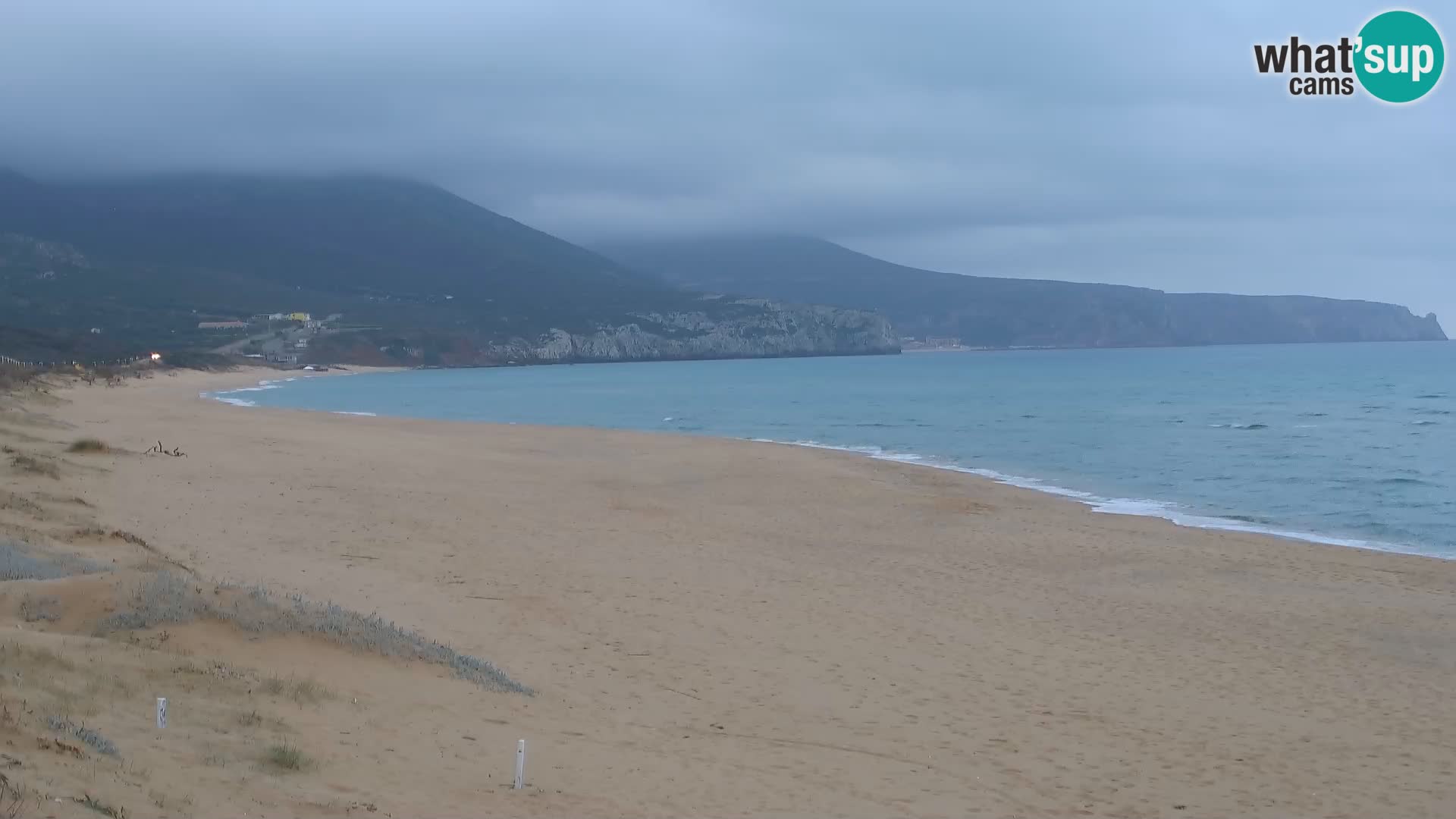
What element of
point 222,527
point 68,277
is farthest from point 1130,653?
point 68,277

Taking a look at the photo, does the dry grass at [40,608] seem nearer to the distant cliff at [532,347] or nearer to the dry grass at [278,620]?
the dry grass at [278,620]

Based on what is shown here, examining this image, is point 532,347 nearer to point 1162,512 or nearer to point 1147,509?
point 1147,509

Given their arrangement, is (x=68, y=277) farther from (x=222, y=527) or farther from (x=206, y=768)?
(x=206, y=768)

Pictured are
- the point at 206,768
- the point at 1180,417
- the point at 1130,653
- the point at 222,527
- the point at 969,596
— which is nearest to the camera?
the point at 206,768

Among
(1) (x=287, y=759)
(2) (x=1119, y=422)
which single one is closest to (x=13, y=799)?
(1) (x=287, y=759)

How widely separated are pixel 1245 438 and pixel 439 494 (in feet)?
103

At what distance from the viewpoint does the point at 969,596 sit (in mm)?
14148

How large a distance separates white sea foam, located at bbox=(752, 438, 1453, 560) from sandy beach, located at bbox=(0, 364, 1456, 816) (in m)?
1.08

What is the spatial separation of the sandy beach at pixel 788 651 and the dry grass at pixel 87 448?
1.27 ft

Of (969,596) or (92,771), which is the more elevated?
(92,771)

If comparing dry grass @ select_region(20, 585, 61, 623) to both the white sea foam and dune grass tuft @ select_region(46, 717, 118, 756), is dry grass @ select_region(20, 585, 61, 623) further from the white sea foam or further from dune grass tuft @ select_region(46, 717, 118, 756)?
the white sea foam

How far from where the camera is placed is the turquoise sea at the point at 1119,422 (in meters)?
25.0

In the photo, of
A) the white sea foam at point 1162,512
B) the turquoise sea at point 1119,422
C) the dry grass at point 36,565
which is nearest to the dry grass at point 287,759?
the dry grass at point 36,565

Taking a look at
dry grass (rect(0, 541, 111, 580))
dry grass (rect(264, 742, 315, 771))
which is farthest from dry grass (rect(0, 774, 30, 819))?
dry grass (rect(0, 541, 111, 580))
